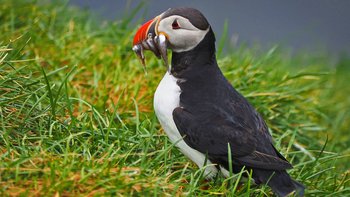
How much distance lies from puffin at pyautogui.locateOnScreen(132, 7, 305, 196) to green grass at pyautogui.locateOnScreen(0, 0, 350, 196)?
0.40ft

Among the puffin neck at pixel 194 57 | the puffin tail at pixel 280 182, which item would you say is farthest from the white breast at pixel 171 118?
the puffin tail at pixel 280 182

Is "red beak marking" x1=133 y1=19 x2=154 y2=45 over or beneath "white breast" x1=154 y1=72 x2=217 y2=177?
over

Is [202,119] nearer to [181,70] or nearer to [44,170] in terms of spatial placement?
[181,70]

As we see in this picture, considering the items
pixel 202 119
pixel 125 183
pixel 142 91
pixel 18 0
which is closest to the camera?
pixel 125 183

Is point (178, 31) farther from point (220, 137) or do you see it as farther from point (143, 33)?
point (220, 137)

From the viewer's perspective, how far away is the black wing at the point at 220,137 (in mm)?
4461

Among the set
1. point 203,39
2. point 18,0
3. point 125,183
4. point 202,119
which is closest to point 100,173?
point 125,183

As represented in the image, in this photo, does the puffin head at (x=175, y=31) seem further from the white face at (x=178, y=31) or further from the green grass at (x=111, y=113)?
the green grass at (x=111, y=113)

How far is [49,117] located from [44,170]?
770 mm

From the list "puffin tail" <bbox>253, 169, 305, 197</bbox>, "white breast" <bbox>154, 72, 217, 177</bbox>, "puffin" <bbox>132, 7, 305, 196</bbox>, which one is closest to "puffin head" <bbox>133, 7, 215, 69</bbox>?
"puffin" <bbox>132, 7, 305, 196</bbox>

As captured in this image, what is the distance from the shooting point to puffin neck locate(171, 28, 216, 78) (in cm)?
469

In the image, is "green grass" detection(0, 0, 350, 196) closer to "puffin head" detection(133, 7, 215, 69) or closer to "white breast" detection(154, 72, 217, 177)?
"white breast" detection(154, 72, 217, 177)

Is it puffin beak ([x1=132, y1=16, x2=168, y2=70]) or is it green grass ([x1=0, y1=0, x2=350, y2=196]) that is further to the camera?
puffin beak ([x1=132, y1=16, x2=168, y2=70])

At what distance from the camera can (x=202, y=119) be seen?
178 inches
